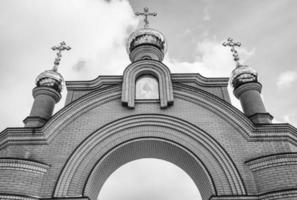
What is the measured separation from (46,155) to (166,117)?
3.02 meters

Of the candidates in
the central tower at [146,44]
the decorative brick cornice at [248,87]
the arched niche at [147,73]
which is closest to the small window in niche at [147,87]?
the arched niche at [147,73]

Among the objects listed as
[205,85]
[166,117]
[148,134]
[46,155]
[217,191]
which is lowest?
[217,191]

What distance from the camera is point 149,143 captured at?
6.99m

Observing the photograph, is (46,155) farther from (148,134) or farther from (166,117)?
(166,117)

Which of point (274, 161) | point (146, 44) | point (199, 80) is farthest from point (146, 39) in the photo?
point (274, 161)

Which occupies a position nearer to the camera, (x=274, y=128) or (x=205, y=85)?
(x=274, y=128)

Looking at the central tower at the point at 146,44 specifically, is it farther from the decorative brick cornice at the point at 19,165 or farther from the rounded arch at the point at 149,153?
the decorative brick cornice at the point at 19,165

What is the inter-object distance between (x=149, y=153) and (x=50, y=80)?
4.36 meters

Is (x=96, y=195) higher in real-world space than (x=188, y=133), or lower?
lower

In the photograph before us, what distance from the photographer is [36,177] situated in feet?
20.2

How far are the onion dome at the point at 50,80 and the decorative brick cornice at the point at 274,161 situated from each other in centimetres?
659

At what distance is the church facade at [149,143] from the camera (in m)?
6.09

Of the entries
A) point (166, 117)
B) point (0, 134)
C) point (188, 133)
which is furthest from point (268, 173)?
point (0, 134)

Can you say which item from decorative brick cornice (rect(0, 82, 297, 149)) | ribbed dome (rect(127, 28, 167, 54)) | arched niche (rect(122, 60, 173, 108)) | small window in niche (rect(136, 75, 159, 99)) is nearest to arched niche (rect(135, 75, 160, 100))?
small window in niche (rect(136, 75, 159, 99))
